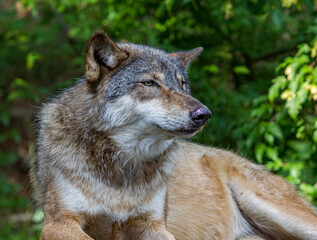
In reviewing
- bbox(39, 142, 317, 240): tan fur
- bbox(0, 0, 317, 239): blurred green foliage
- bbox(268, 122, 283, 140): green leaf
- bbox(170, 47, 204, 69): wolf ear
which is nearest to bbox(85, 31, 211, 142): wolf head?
bbox(170, 47, 204, 69): wolf ear

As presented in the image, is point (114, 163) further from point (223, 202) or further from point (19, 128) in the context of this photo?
point (19, 128)

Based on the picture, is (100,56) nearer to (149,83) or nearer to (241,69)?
(149,83)

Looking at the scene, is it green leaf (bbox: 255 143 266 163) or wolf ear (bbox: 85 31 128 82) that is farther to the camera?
green leaf (bbox: 255 143 266 163)

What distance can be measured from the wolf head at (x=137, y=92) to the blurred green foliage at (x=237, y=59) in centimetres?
140

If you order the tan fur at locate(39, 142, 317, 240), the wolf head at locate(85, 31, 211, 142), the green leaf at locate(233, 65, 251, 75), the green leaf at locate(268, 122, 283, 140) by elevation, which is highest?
the wolf head at locate(85, 31, 211, 142)

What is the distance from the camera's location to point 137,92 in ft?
12.7

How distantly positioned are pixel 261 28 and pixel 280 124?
2.04m

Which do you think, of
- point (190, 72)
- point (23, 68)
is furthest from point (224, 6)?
point (23, 68)

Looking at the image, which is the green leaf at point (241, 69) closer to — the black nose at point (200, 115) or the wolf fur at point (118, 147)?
the wolf fur at point (118, 147)

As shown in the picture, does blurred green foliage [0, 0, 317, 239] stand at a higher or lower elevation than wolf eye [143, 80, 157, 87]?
lower

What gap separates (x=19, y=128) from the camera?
1091 cm

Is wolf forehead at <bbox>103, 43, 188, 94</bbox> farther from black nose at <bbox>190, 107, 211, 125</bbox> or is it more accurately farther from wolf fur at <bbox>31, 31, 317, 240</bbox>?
black nose at <bbox>190, 107, 211, 125</bbox>

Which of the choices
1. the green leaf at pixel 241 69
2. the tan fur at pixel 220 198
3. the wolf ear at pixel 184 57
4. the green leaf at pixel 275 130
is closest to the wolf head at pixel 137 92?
the wolf ear at pixel 184 57

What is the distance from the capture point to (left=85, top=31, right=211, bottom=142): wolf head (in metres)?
3.63
